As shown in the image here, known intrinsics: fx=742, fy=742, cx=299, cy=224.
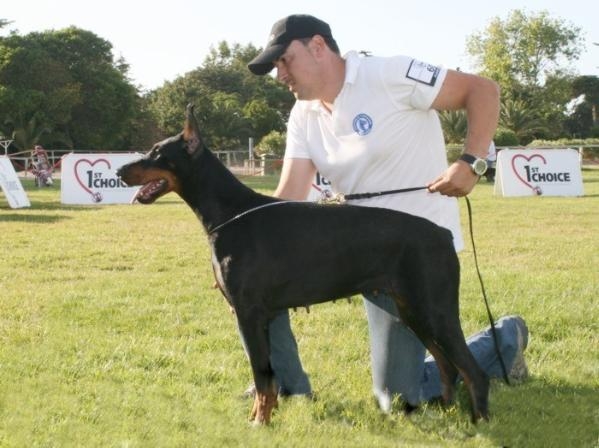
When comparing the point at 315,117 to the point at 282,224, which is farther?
the point at 315,117

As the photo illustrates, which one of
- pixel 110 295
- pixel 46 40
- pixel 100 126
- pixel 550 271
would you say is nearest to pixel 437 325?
pixel 110 295

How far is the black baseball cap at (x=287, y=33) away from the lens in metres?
3.65

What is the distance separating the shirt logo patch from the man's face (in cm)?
26

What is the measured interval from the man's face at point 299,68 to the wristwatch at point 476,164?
0.85m

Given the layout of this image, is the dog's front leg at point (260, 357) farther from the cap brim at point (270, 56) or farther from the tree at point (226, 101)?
the tree at point (226, 101)

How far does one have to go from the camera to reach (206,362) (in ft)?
15.1

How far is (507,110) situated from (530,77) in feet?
43.4

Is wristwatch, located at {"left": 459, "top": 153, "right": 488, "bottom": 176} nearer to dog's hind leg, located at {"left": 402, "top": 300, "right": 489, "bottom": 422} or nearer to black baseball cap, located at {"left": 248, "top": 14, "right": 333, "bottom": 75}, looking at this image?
dog's hind leg, located at {"left": 402, "top": 300, "right": 489, "bottom": 422}

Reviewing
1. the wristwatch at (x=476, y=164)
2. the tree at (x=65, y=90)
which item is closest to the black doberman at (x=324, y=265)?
the wristwatch at (x=476, y=164)

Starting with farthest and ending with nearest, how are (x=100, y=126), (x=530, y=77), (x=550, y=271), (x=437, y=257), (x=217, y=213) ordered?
(x=530, y=77), (x=100, y=126), (x=550, y=271), (x=217, y=213), (x=437, y=257)

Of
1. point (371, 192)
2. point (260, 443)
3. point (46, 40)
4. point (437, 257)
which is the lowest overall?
point (260, 443)

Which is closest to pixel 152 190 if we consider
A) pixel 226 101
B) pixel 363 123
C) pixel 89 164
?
pixel 363 123

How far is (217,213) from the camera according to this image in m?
3.67

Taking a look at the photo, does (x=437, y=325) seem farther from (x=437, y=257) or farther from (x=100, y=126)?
(x=100, y=126)
